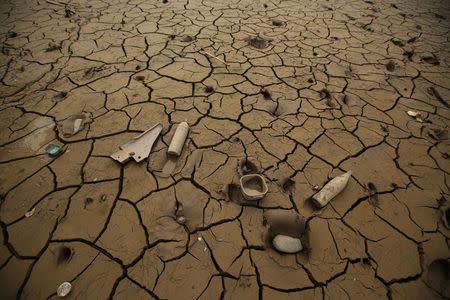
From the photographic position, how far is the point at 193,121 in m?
2.22

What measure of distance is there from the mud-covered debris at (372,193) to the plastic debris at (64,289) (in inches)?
84.6

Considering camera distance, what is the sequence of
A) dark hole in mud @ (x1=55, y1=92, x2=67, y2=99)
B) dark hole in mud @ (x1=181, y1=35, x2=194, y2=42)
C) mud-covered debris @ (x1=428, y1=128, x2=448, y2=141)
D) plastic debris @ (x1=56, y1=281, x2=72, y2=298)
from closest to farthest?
1. plastic debris @ (x1=56, y1=281, x2=72, y2=298)
2. mud-covered debris @ (x1=428, y1=128, x2=448, y2=141)
3. dark hole in mud @ (x1=55, y1=92, x2=67, y2=99)
4. dark hole in mud @ (x1=181, y1=35, x2=194, y2=42)

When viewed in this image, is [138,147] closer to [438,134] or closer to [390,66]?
[438,134]

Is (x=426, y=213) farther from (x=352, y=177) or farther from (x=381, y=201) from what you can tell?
(x=352, y=177)

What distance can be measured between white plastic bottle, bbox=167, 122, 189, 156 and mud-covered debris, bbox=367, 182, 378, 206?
1.62 metres

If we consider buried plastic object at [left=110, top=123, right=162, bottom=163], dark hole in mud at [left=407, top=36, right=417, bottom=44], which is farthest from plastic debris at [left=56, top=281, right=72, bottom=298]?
dark hole in mud at [left=407, top=36, right=417, bottom=44]

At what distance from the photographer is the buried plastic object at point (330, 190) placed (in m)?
1.58

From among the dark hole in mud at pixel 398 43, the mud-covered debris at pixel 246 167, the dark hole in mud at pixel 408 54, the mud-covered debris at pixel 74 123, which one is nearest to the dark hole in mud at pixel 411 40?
the dark hole in mud at pixel 398 43

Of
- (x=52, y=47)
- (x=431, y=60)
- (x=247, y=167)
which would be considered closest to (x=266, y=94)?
(x=247, y=167)

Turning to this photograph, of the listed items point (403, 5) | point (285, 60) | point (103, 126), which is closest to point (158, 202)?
point (103, 126)

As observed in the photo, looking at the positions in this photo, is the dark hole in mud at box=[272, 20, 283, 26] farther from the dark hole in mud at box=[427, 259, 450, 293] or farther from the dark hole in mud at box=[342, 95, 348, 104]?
the dark hole in mud at box=[427, 259, 450, 293]

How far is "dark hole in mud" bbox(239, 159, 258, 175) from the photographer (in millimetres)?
1826

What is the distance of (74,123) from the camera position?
2127 mm

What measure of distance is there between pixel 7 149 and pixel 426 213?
3.56 metres
